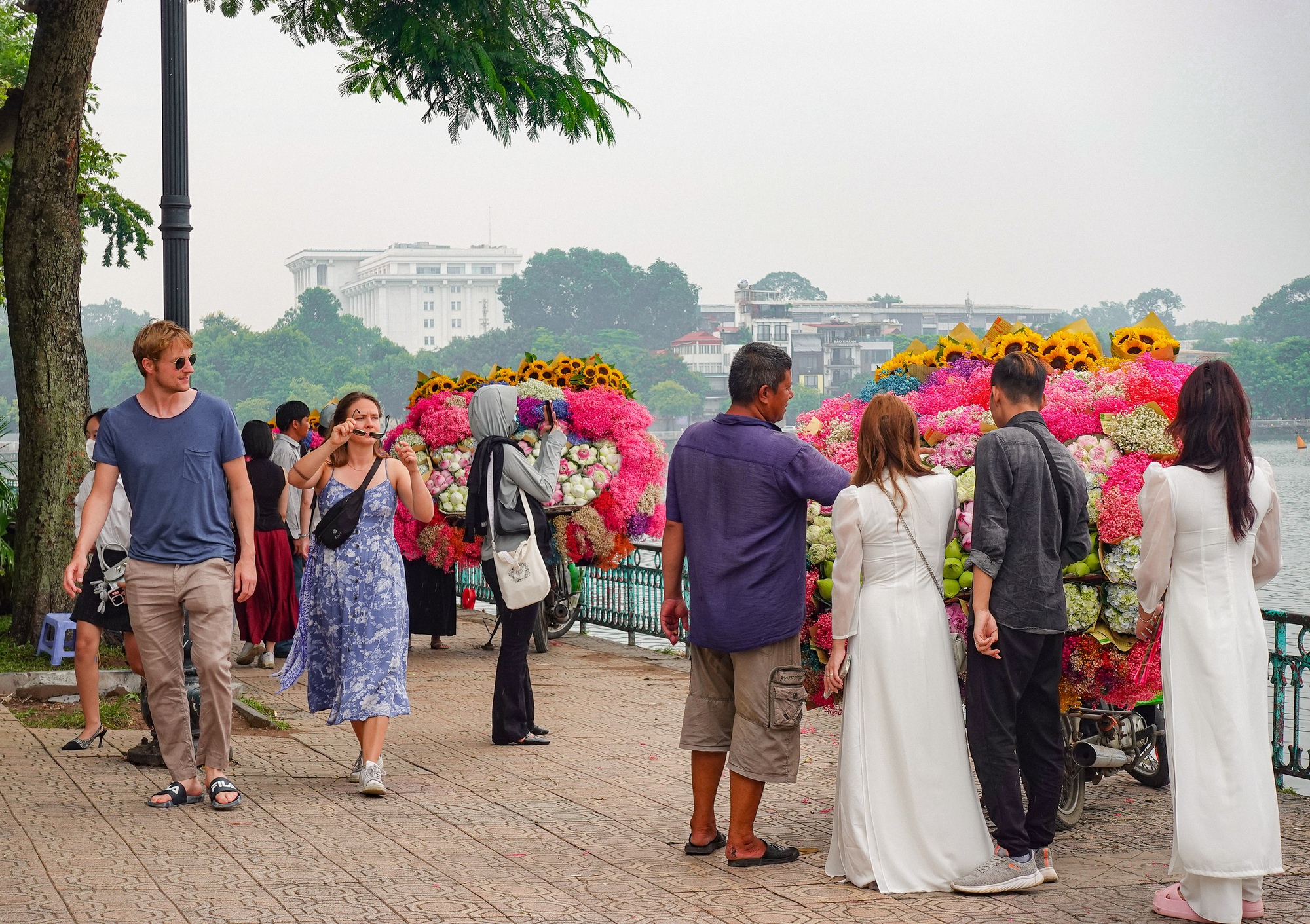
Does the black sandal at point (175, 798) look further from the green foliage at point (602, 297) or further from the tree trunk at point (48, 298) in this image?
the green foliage at point (602, 297)

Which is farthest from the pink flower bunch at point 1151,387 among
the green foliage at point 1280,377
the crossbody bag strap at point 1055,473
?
the green foliage at point 1280,377

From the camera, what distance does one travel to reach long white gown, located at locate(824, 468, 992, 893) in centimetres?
507

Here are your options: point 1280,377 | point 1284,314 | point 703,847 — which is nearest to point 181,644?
point 703,847

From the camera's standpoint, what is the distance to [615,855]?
A: 553 cm

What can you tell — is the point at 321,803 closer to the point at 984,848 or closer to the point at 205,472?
the point at 205,472

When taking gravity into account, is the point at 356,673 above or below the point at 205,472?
below

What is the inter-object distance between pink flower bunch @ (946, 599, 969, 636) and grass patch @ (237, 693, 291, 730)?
14.2ft

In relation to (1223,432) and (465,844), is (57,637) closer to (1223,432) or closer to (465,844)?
(465,844)

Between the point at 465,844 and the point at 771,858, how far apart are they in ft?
3.97

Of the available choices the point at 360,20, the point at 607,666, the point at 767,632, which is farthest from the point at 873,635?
the point at 360,20

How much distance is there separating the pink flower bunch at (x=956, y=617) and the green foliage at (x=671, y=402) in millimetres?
99670

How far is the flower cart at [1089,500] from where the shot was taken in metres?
5.64

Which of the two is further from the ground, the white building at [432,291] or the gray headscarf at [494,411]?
the white building at [432,291]

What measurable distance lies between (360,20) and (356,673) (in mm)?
7320
